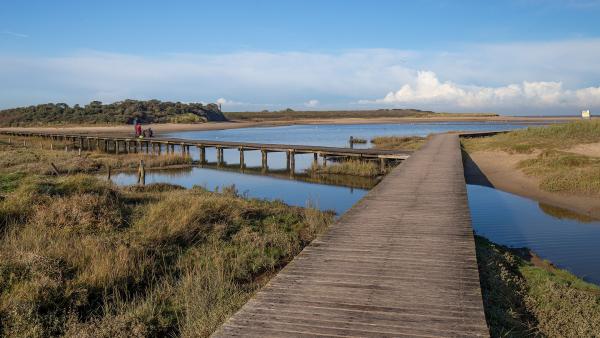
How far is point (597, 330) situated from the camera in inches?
225

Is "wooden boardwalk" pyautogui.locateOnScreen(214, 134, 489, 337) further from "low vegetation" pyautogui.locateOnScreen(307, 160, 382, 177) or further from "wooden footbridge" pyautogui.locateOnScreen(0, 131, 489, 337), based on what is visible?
"low vegetation" pyautogui.locateOnScreen(307, 160, 382, 177)

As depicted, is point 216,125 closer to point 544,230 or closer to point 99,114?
point 99,114

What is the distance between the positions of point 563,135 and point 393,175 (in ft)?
79.7

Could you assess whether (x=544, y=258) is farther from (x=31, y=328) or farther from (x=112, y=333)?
(x=31, y=328)

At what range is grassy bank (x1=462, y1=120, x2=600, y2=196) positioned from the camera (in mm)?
16766

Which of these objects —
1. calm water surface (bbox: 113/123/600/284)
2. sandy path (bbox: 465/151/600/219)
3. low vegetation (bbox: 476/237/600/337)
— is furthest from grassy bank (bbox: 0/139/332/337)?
sandy path (bbox: 465/151/600/219)

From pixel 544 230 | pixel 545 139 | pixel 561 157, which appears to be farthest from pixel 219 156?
pixel 544 230

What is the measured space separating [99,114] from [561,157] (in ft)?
273

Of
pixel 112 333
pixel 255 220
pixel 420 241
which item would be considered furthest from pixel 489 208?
pixel 112 333

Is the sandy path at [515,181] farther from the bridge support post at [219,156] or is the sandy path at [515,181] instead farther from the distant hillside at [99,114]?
the distant hillside at [99,114]

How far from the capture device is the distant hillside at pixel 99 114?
3300 inches

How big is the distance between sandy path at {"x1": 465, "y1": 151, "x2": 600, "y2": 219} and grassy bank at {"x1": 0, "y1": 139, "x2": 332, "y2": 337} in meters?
8.48

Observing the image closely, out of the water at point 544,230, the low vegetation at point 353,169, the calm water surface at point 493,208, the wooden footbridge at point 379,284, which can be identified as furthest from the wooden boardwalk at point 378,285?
the low vegetation at point 353,169

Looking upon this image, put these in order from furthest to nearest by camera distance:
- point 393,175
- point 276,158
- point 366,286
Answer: point 276,158 → point 393,175 → point 366,286
